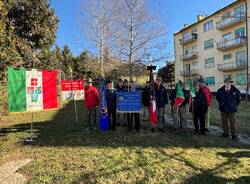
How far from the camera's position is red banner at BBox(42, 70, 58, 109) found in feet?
26.9

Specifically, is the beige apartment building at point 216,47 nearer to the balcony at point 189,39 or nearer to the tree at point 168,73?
the balcony at point 189,39

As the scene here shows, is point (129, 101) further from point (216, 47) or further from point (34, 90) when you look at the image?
point (216, 47)

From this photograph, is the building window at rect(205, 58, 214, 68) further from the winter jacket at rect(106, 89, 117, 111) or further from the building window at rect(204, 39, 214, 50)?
the winter jacket at rect(106, 89, 117, 111)

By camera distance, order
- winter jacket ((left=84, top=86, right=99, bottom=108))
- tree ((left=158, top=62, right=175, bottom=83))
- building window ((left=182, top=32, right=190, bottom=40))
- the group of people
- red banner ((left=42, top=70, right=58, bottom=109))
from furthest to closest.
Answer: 1. tree ((left=158, top=62, right=175, bottom=83))
2. building window ((left=182, top=32, right=190, bottom=40))
3. winter jacket ((left=84, top=86, right=99, bottom=108))
4. the group of people
5. red banner ((left=42, top=70, right=58, bottom=109))

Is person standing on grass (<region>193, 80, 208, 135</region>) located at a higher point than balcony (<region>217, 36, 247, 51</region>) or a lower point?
lower

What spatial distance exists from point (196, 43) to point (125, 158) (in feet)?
140

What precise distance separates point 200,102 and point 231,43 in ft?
103

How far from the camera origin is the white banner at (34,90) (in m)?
7.77

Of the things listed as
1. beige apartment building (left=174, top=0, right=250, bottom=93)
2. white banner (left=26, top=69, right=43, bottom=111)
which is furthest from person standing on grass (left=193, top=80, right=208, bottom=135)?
beige apartment building (left=174, top=0, right=250, bottom=93)

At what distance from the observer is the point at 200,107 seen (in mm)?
8836

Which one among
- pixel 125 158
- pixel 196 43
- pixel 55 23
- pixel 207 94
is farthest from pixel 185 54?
pixel 125 158

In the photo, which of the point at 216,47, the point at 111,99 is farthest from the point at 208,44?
the point at 111,99

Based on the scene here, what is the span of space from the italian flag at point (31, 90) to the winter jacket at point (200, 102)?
4.56 metres

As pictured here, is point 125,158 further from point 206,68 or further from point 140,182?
point 206,68
